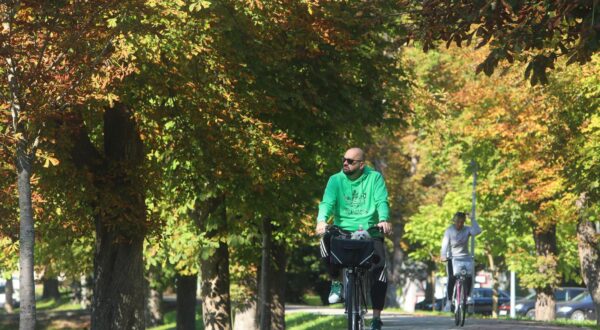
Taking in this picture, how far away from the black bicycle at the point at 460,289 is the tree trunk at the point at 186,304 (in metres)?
14.2

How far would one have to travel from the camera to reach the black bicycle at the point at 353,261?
1085cm

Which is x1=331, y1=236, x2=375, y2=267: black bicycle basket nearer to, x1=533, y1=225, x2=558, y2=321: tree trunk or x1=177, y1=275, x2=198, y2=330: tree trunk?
x1=177, y1=275, x2=198, y2=330: tree trunk

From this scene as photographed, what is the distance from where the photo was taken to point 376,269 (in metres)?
11.2

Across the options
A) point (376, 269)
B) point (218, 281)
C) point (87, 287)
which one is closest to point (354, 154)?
point (376, 269)

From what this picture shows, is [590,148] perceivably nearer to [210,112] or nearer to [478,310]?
[210,112]

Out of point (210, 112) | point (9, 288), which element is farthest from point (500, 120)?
point (9, 288)

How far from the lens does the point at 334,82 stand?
22812 millimetres

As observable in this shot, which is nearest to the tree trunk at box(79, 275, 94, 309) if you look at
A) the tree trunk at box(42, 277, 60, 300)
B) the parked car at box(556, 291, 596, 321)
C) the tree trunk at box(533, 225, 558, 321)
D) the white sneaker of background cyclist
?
the tree trunk at box(42, 277, 60, 300)

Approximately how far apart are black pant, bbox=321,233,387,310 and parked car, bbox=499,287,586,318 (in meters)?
44.5

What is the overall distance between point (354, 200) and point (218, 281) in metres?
15.1

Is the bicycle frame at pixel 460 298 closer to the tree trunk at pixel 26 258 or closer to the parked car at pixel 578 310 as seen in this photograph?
the tree trunk at pixel 26 258

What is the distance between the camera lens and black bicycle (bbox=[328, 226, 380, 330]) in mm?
10852

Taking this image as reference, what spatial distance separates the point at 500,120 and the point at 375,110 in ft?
51.5

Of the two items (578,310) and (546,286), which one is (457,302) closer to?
(546,286)
